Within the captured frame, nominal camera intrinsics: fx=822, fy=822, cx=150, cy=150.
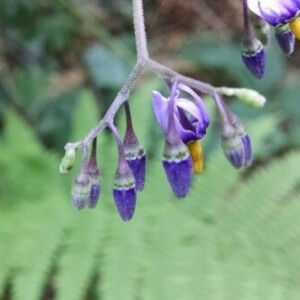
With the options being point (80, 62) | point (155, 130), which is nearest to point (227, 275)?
point (155, 130)

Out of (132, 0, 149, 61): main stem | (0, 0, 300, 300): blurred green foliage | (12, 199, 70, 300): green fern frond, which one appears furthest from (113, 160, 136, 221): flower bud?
(12, 199, 70, 300): green fern frond

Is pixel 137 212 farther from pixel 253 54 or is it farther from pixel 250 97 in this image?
pixel 250 97

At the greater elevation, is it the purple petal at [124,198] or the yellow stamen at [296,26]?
the yellow stamen at [296,26]

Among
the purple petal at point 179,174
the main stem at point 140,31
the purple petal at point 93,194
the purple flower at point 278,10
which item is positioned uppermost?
the purple flower at point 278,10

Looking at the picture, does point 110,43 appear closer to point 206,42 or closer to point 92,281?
point 206,42

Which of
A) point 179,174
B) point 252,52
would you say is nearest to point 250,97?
point 179,174

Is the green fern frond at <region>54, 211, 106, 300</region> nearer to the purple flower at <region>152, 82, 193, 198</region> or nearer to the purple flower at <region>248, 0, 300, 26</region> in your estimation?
the purple flower at <region>152, 82, 193, 198</region>

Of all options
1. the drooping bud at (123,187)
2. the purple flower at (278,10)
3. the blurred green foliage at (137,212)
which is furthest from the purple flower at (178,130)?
the blurred green foliage at (137,212)

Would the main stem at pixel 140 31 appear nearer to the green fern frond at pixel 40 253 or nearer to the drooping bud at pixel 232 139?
the drooping bud at pixel 232 139
